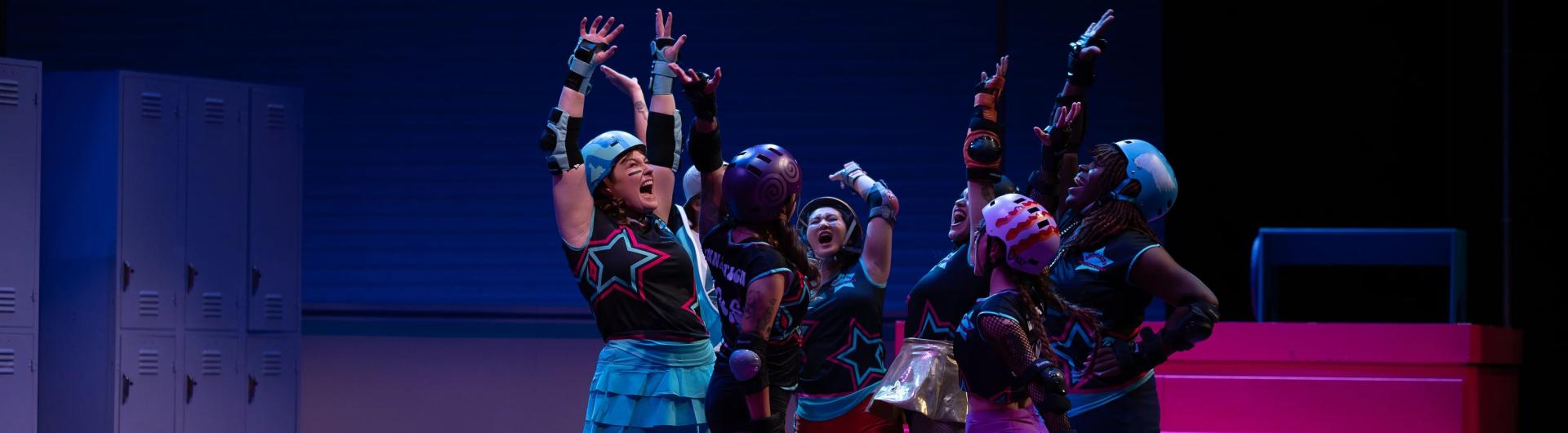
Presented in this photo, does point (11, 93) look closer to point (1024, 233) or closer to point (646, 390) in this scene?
point (646, 390)

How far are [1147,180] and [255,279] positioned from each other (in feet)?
18.9

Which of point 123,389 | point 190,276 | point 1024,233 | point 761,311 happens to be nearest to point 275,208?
point 190,276

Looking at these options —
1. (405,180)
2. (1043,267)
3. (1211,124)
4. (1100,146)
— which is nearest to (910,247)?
(1211,124)

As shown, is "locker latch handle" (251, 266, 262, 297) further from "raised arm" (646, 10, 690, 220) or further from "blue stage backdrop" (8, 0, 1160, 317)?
"raised arm" (646, 10, 690, 220)

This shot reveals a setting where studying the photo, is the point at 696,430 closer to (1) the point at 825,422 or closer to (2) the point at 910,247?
(1) the point at 825,422

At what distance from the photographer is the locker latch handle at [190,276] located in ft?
28.0

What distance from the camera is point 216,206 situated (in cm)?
862

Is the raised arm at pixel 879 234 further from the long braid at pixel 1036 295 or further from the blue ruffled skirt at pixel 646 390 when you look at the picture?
the long braid at pixel 1036 295

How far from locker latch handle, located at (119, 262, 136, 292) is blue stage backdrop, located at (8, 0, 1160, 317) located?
78.7 inches

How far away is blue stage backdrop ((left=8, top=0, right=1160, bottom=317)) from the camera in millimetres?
10172

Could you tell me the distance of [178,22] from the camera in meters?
10.5

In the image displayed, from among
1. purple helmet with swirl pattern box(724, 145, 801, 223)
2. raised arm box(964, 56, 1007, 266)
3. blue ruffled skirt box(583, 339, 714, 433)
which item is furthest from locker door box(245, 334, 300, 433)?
purple helmet with swirl pattern box(724, 145, 801, 223)

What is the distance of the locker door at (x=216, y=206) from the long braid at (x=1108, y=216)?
5499mm

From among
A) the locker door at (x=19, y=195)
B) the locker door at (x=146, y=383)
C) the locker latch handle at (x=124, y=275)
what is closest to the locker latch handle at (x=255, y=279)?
the locker door at (x=146, y=383)
